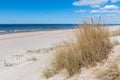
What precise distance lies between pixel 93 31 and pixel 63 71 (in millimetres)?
964

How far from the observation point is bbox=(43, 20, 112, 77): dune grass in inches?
174

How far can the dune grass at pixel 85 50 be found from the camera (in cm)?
443

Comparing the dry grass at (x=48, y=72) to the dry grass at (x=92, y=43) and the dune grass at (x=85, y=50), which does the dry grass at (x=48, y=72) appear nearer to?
the dune grass at (x=85, y=50)

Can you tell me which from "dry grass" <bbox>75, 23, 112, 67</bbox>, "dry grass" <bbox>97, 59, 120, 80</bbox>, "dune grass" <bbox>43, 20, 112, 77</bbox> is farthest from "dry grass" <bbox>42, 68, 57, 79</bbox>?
"dry grass" <bbox>97, 59, 120, 80</bbox>

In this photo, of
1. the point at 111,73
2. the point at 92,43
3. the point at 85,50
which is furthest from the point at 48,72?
the point at 111,73

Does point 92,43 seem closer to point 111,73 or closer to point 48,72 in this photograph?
point 111,73

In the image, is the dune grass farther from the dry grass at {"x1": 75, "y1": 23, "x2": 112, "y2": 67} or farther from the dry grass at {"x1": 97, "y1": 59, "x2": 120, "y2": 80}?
the dry grass at {"x1": 97, "y1": 59, "x2": 120, "y2": 80}

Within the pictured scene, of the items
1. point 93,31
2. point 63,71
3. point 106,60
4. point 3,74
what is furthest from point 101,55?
point 3,74

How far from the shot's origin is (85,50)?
4.55 m

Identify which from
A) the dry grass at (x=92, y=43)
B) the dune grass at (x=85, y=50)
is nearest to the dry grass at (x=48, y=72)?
the dune grass at (x=85, y=50)

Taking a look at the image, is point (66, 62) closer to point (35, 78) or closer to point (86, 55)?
point (86, 55)

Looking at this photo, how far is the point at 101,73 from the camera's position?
391 cm

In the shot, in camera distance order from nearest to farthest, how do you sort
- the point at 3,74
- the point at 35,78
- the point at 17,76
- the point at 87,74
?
the point at 87,74 → the point at 35,78 → the point at 17,76 → the point at 3,74

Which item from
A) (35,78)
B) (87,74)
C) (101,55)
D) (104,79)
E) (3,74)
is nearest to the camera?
(104,79)
